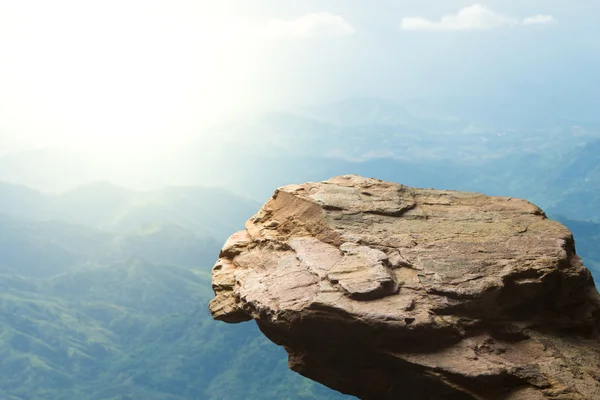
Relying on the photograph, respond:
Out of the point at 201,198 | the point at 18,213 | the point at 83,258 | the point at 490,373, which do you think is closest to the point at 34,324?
the point at 83,258

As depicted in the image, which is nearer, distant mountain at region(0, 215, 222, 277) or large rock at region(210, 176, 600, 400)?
large rock at region(210, 176, 600, 400)

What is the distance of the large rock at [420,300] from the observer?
6.20 m

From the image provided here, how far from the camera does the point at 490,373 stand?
5.94 m

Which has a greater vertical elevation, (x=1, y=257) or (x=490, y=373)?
(x=490, y=373)

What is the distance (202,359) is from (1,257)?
25.2 m

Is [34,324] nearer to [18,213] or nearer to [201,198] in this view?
[18,213]

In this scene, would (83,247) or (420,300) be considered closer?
(420,300)

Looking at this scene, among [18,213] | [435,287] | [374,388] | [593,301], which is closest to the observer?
[435,287]

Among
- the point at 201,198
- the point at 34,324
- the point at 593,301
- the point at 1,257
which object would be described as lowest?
the point at 34,324

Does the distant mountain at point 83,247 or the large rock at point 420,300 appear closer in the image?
the large rock at point 420,300

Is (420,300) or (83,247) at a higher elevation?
(420,300)

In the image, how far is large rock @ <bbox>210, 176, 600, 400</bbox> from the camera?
Answer: 20.3 feet

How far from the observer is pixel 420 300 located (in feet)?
21.6

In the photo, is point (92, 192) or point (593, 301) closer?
point (593, 301)
